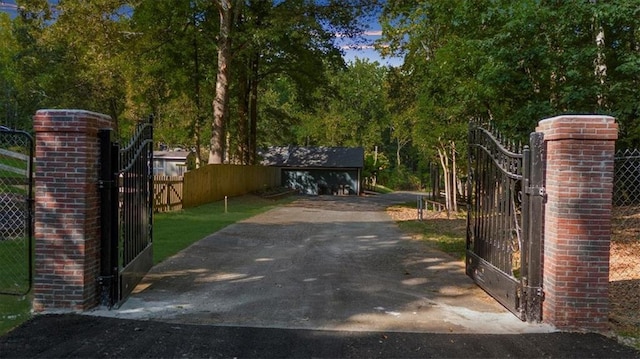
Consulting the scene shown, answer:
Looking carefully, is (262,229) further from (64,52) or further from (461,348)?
(64,52)

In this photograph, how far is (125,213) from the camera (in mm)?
6598

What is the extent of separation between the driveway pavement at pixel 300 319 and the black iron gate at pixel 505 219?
27cm

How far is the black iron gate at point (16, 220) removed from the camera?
20.0 ft

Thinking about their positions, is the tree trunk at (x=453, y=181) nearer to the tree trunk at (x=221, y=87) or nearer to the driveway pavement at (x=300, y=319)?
the tree trunk at (x=221, y=87)

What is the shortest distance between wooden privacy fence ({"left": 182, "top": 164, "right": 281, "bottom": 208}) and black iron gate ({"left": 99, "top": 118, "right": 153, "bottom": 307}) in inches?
530

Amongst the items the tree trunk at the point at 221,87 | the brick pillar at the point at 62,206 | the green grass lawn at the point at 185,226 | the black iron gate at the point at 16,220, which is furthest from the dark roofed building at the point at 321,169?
the brick pillar at the point at 62,206

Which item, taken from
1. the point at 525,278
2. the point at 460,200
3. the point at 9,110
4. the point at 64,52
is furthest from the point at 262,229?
the point at 9,110

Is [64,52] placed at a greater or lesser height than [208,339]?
greater

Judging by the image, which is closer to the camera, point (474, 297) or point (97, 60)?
point (474, 297)

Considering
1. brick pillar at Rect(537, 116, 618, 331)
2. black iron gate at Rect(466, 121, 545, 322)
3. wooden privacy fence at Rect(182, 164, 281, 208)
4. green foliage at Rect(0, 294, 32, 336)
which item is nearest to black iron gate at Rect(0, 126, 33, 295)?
green foliage at Rect(0, 294, 32, 336)

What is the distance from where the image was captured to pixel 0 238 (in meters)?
10.5

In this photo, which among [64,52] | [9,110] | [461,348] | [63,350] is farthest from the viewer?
[9,110]

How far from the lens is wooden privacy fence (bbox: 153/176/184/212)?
63.2 ft

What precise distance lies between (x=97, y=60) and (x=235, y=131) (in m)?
15.7
